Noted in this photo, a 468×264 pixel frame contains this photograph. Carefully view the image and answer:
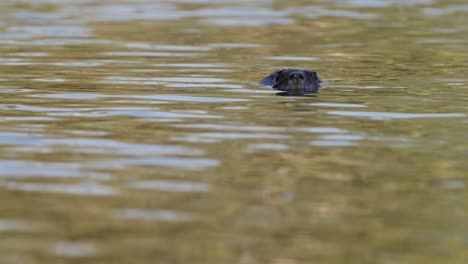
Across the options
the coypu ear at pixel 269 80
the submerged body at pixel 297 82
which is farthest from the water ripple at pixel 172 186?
the coypu ear at pixel 269 80

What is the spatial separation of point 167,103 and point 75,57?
288 inches

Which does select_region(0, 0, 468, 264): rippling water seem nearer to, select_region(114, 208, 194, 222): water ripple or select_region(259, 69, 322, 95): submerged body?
select_region(114, 208, 194, 222): water ripple

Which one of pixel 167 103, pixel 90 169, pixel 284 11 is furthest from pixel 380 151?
pixel 284 11

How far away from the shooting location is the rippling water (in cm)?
751

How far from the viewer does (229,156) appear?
1045 centimetres

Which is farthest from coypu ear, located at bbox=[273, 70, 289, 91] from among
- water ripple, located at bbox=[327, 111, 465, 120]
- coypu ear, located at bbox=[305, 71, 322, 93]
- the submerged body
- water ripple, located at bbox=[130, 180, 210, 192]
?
water ripple, located at bbox=[130, 180, 210, 192]

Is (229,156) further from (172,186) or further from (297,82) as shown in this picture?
(297,82)

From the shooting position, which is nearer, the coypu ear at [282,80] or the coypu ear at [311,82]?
the coypu ear at [311,82]

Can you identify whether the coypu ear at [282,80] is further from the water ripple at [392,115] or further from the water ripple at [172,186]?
the water ripple at [172,186]

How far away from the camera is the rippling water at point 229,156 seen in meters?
7.51

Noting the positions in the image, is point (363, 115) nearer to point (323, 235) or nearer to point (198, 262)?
point (323, 235)

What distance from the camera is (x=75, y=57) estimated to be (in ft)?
70.8

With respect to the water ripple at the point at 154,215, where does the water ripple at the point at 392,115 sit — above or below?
below

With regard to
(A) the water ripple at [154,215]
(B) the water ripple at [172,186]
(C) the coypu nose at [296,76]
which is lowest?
(A) the water ripple at [154,215]
